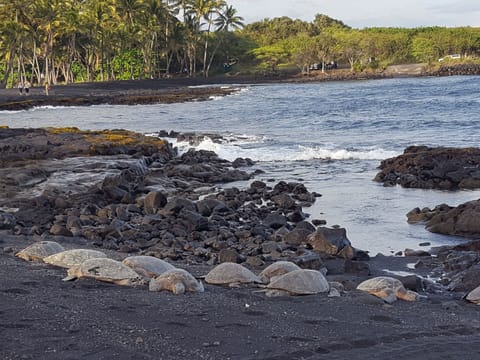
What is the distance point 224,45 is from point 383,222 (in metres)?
93.8

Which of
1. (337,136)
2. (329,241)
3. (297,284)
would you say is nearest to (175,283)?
(297,284)

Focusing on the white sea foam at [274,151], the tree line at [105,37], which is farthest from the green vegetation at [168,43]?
the white sea foam at [274,151]

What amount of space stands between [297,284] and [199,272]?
5.02 feet

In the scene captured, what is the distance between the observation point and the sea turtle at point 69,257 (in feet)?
23.0

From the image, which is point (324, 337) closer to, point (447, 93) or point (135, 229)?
point (135, 229)

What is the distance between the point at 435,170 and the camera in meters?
14.8

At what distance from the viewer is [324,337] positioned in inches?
196

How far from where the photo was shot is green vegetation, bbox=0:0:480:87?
6638 centimetres

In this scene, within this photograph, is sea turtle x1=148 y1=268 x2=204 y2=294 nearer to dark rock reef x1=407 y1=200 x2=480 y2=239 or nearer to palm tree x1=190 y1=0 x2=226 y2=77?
dark rock reef x1=407 y1=200 x2=480 y2=239

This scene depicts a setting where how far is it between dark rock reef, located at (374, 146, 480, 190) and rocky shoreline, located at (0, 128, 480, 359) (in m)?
2.57

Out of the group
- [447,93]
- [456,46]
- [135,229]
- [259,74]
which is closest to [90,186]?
[135,229]

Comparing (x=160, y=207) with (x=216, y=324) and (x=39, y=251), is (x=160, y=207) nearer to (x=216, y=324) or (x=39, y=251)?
(x=39, y=251)

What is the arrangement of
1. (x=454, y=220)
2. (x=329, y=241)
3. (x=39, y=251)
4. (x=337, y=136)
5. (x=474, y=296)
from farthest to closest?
(x=337, y=136), (x=454, y=220), (x=329, y=241), (x=39, y=251), (x=474, y=296)

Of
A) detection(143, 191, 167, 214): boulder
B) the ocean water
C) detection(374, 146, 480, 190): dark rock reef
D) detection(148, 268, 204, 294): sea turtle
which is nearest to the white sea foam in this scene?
the ocean water
